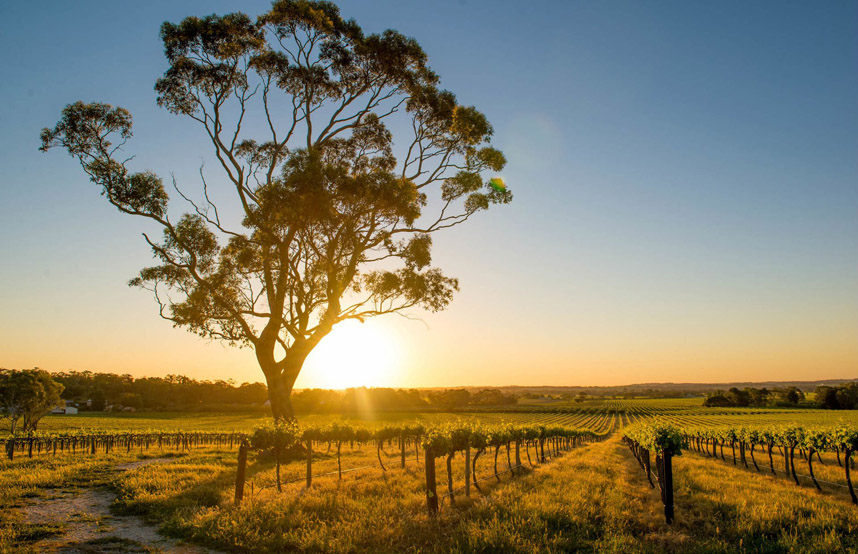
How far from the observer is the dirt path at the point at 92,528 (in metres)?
8.35

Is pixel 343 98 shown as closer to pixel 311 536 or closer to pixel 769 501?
pixel 311 536

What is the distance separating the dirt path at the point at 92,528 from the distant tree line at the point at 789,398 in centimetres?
13792

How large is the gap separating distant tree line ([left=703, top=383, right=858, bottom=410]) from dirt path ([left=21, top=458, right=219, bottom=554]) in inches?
5430

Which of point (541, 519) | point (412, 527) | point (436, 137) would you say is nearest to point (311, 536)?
point (412, 527)

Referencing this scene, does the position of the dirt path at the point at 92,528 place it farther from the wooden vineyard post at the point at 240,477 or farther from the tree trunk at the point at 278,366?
the tree trunk at the point at 278,366

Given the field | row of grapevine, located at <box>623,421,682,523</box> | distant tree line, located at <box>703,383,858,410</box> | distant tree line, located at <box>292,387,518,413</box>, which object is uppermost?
row of grapevine, located at <box>623,421,682,523</box>

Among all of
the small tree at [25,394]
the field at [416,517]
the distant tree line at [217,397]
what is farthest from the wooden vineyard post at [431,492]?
the distant tree line at [217,397]

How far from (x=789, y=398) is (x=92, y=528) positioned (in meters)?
154

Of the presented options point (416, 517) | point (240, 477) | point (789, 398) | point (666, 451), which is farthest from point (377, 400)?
point (789, 398)

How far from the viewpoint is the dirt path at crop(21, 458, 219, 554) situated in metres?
8.35

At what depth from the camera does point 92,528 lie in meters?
9.80

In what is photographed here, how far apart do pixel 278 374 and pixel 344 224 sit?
8.28 metres

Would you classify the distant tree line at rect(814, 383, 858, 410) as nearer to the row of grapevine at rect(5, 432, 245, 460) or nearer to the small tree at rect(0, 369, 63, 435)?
the row of grapevine at rect(5, 432, 245, 460)

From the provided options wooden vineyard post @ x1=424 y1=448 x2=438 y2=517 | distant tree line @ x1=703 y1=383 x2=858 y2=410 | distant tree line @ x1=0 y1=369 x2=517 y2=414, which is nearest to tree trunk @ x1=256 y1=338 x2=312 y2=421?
wooden vineyard post @ x1=424 y1=448 x2=438 y2=517
